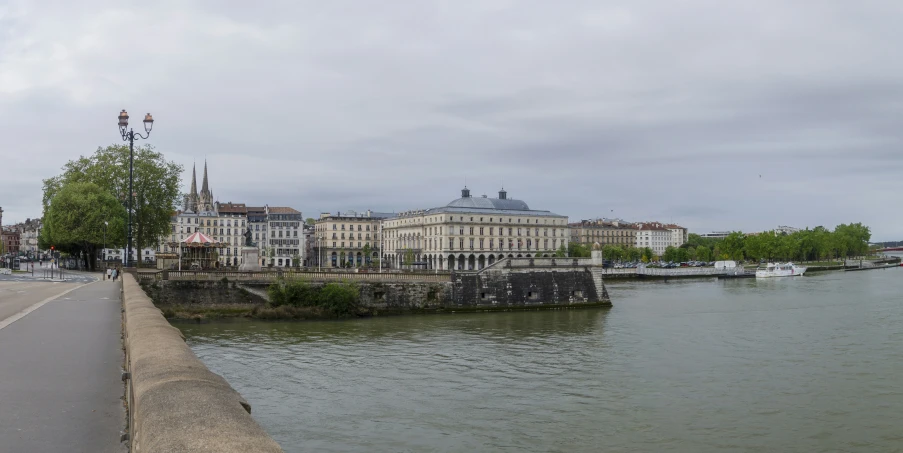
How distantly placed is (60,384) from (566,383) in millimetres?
15582

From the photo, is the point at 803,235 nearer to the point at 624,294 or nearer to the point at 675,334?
the point at 624,294

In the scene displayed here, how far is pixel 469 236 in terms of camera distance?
108938mm

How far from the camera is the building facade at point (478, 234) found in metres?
108

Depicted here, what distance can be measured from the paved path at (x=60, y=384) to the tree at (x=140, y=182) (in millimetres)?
49683

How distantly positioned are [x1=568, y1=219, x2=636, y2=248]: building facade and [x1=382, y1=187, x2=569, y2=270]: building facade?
60.1 meters

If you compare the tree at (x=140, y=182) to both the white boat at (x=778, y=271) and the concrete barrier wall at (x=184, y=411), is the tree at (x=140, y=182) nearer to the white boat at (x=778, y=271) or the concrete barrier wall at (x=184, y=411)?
the concrete barrier wall at (x=184, y=411)

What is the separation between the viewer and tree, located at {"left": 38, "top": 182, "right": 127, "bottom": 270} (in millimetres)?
57469

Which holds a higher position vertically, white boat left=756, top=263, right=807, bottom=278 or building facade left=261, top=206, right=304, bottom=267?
building facade left=261, top=206, right=304, bottom=267

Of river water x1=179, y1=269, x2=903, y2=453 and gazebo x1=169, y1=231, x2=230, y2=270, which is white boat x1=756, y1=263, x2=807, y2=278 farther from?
gazebo x1=169, y1=231, x2=230, y2=270

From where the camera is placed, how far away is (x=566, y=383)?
22000 millimetres

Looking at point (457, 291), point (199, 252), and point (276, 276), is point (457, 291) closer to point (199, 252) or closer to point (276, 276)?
point (276, 276)

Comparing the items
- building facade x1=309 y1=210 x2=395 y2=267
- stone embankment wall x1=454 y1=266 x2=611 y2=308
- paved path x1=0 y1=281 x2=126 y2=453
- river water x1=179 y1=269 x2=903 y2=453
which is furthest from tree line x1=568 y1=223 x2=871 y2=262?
paved path x1=0 y1=281 x2=126 y2=453

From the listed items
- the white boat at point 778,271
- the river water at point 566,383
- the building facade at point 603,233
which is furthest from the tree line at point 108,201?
the building facade at point 603,233

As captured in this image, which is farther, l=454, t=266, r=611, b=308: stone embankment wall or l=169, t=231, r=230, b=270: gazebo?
l=169, t=231, r=230, b=270: gazebo
